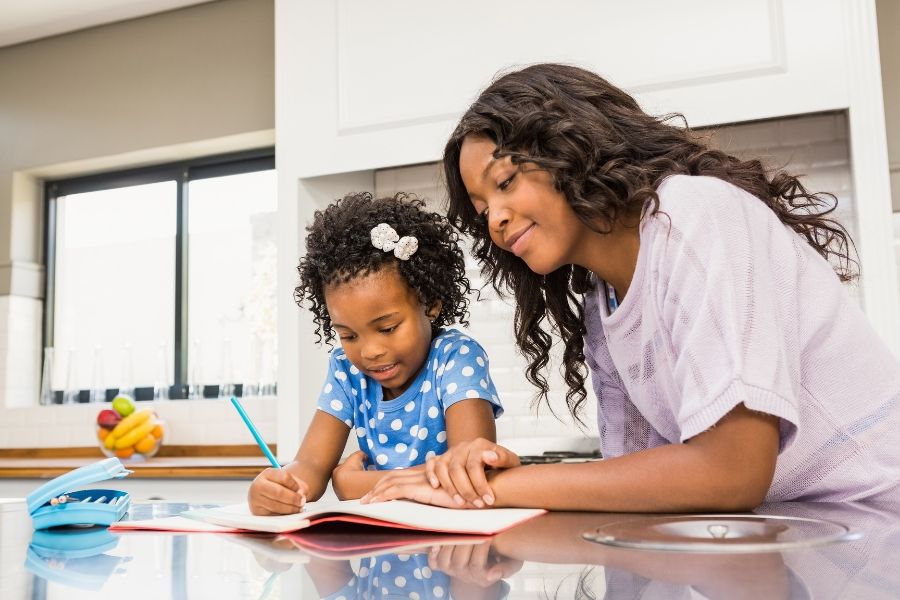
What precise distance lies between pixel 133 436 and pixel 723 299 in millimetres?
2763

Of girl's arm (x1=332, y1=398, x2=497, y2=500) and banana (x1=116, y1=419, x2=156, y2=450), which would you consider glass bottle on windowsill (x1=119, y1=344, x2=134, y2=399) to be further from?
girl's arm (x1=332, y1=398, x2=497, y2=500)

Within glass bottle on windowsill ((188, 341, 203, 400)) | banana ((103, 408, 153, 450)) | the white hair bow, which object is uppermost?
the white hair bow

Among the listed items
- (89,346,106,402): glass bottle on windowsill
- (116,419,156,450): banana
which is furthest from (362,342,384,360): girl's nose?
(89,346,106,402): glass bottle on windowsill

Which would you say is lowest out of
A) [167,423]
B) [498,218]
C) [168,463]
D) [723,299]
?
[168,463]

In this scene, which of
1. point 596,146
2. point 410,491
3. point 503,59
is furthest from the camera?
point 503,59

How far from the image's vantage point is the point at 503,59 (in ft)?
8.23

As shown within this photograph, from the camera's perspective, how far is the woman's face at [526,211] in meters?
1.11

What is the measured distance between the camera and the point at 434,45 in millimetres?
2588

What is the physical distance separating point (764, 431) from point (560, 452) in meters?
1.73

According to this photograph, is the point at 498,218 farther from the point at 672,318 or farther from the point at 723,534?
the point at 723,534

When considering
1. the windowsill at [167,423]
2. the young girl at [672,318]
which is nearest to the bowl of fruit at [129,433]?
the windowsill at [167,423]

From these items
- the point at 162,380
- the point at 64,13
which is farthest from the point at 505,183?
the point at 64,13

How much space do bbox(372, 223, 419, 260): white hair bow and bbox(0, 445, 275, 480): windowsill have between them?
129cm

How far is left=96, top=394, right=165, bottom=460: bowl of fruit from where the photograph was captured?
10.3ft
